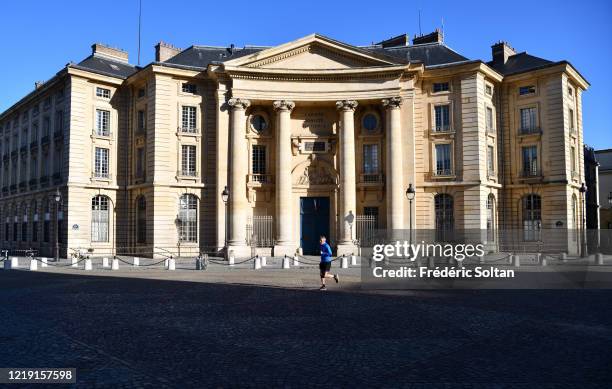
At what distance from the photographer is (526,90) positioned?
39062 mm

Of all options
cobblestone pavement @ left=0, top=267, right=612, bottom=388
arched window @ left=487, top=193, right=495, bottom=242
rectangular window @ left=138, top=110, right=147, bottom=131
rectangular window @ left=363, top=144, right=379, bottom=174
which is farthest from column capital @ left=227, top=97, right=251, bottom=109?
cobblestone pavement @ left=0, top=267, right=612, bottom=388

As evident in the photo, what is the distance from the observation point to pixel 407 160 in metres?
36.8

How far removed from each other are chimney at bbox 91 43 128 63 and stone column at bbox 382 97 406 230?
22576mm

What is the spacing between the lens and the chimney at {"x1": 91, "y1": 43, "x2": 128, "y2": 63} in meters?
42.5

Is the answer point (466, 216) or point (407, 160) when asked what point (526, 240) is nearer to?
point (466, 216)

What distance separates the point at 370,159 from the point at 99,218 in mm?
20453

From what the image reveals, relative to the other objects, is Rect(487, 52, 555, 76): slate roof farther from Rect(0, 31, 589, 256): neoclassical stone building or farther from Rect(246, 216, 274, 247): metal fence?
Rect(246, 216, 274, 247): metal fence

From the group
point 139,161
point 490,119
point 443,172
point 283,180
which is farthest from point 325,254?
point 490,119

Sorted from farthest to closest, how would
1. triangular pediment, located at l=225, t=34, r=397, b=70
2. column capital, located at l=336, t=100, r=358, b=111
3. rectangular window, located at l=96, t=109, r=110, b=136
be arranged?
rectangular window, located at l=96, t=109, r=110, b=136, column capital, located at l=336, t=100, r=358, b=111, triangular pediment, located at l=225, t=34, r=397, b=70

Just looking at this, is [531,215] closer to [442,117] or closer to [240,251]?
[442,117]

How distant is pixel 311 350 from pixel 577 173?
3809cm

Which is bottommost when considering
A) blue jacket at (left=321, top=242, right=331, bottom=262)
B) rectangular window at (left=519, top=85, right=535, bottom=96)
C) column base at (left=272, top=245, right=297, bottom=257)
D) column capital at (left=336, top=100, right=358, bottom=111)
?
column base at (left=272, top=245, right=297, bottom=257)

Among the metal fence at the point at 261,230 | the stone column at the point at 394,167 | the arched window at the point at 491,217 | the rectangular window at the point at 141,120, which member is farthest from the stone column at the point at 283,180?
the arched window at the point at 491,217

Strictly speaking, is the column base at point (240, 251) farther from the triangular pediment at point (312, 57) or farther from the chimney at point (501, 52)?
the chimney at point (501, 52)
